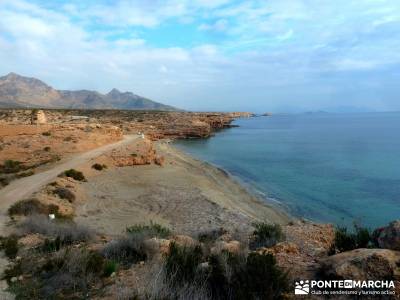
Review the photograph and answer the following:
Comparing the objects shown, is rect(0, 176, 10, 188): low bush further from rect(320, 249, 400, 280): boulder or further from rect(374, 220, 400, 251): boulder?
rect(320, 249, 400, 280): boulder

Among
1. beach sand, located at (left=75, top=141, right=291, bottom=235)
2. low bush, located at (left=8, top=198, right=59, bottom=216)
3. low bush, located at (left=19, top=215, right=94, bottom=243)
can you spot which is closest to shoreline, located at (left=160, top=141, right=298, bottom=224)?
beach sand, located at (left=75, top=141, right=291, bottom=235)

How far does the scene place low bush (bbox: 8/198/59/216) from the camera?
1575 centimetres

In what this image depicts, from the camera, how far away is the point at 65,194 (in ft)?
66.2

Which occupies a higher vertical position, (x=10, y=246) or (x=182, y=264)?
(x=182, y=264)

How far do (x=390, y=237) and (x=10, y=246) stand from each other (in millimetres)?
8500

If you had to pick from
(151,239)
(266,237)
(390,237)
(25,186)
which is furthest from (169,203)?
(390,237)

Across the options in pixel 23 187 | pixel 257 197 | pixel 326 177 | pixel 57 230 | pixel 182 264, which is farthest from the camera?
pixel 326 177

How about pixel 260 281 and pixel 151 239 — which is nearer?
pixel 260 281

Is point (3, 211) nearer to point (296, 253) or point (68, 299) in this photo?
point (68, 299)

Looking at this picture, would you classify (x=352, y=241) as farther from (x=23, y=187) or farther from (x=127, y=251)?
(x=23, y=187)

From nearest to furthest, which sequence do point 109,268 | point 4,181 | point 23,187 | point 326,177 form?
point 109,268 < point 23,187 < point 4,181 < point 326,177

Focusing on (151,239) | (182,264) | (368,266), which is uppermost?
(368,266)

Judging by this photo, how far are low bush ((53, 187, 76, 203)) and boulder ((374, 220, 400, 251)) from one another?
1592 centimetres

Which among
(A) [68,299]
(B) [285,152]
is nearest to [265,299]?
(A) [68,299]
